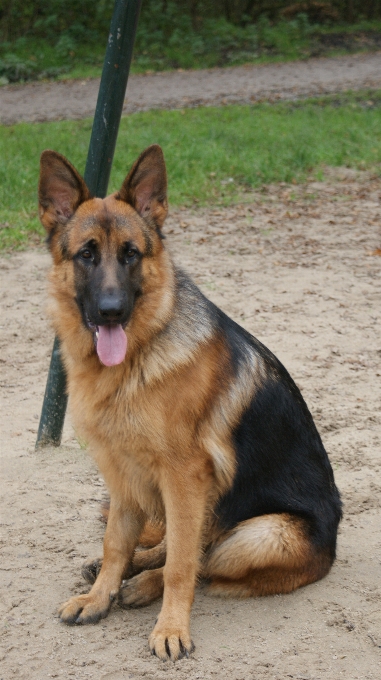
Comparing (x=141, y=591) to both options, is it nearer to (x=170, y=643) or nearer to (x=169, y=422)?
(x=170, y=643)

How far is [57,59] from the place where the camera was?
22422 millimetres

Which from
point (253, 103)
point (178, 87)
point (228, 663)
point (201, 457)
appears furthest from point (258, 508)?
point (178, 87)

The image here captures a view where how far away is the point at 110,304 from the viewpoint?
3.23 m

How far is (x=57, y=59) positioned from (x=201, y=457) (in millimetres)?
21200

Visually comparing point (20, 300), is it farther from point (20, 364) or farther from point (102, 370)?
point (102, 370)

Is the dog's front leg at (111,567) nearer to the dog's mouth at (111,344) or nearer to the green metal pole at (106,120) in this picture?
the dog's mouth at (111,344)

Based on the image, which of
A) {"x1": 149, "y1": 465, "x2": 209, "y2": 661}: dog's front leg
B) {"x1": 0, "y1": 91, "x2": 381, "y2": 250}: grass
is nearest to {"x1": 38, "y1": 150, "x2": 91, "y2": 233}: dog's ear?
{"x1": 149, "y1": 465, "x2": 209, "y2": 661}: dog's front leg

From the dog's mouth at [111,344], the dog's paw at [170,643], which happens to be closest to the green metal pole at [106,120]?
the dog's mouth at [111,344]

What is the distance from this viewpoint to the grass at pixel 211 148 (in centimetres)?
1026

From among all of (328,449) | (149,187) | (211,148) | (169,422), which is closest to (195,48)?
(211,148)

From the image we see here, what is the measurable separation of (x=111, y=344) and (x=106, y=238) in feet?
1.48

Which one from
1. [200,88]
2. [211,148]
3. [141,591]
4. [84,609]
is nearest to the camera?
[84,609]

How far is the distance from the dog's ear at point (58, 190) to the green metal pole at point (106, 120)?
38.6 inches

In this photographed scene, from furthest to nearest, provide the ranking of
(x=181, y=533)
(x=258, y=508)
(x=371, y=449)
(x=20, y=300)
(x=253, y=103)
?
(x=253, y=103), (x=20, y=300), (x=371, y=449), (x=258, y=508), (x=181, y=533)
